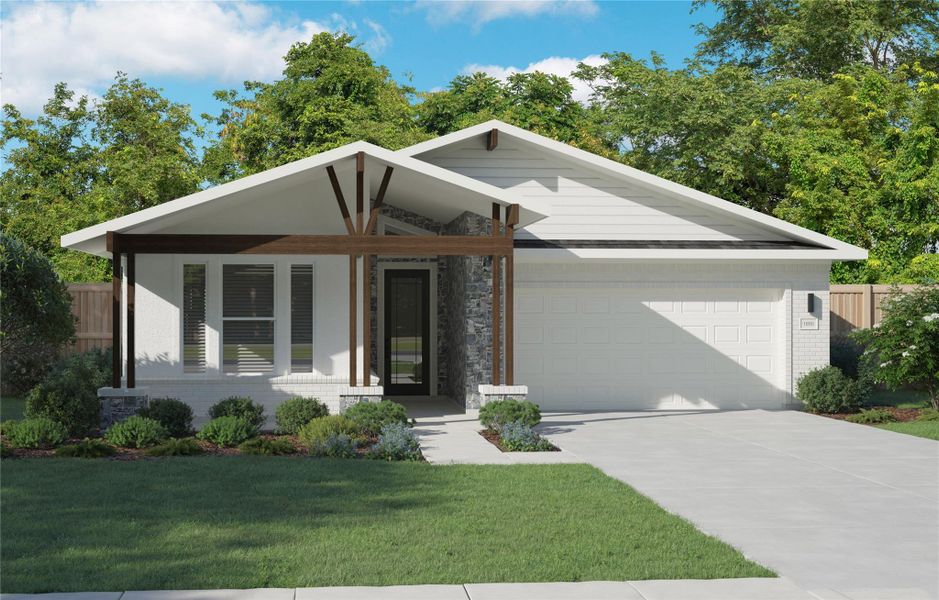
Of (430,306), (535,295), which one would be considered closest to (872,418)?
(535,295)

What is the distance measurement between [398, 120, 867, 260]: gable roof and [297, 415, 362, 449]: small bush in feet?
20.6

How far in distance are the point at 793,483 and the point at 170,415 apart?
8123 millimetres

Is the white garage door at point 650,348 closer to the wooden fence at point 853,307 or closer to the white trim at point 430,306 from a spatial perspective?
the white trim at point 430,306

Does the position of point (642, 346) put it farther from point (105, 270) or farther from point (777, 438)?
point (105, 270)

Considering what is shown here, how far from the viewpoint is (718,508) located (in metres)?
9.12

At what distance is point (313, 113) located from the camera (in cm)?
3347

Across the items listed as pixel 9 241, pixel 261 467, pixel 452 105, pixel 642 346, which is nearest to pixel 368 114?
pixel 452 105

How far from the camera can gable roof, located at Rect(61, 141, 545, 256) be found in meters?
13.9

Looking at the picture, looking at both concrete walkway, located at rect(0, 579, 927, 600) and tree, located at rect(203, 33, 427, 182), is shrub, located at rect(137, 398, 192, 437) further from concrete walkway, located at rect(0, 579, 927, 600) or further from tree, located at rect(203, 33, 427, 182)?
tree, located at rect(203, 33, 427, 182)

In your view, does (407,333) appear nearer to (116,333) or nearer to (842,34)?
(116,333)

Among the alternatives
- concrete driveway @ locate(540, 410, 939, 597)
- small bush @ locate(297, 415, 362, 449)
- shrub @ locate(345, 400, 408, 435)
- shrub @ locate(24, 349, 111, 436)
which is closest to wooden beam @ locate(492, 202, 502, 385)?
concrete driveway @ locate(540, 410, 939, 597)

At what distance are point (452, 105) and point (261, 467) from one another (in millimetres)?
26078

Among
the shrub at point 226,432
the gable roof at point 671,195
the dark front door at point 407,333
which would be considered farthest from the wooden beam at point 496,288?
the dark front door at point 407,333

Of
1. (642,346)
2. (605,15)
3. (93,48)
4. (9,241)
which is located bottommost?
(642,346)
